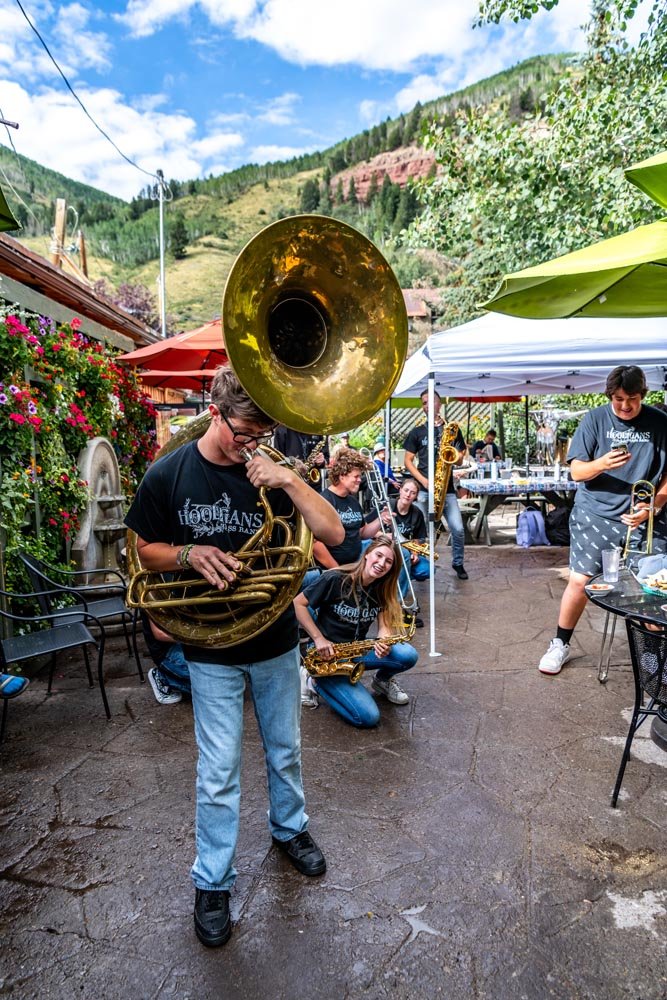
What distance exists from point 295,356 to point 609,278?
4.95 ft

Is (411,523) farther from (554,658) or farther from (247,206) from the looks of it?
(247,206)

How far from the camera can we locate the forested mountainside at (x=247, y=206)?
128 ft

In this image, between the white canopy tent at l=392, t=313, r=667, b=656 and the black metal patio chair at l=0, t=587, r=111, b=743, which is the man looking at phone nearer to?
the white canopy tent at l=392, t=313, r=667, b=656

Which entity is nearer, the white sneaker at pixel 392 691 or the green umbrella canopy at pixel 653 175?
the green umbrella canopy at pixel 653 175

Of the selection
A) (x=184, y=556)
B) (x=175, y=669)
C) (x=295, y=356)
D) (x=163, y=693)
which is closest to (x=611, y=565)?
(x=295, y=356)

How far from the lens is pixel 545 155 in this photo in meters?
7.52

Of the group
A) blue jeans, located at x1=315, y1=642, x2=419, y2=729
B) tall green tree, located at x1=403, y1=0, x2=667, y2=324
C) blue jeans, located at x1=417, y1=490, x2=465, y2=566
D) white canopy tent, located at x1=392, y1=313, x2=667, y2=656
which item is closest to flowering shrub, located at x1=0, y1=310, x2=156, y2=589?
blue jeans, located at x1=315, y1=642, x2=419, y2=729

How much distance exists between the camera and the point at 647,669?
8.18 ft

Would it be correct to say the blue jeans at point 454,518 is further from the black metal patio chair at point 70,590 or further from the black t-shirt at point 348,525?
the black metal patio chair at point 70,590

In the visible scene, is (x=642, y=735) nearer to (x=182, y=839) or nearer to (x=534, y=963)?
(x=534, y=963)

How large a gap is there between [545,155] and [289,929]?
332 inches

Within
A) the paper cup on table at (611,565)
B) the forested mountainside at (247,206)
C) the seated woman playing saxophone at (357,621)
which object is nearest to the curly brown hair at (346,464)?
the seated woman playing saxophone at (357,621)

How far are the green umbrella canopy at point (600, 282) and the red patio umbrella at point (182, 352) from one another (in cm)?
353

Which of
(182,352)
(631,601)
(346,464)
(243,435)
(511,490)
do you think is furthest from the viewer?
(511,490)
